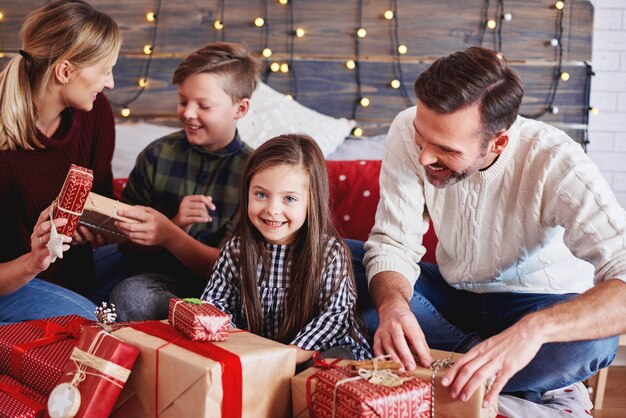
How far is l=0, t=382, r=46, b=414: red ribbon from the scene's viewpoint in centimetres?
141

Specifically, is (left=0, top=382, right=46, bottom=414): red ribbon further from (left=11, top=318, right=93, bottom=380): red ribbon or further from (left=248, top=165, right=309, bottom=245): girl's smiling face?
(left=248, top=165, right=309, bottom=245): girl's smiling face

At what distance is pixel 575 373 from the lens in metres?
1.68

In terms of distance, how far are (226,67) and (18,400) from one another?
1.16 metres

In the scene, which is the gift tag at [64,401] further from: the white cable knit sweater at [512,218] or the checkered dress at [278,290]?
the white cable knit sweater at [512,218]

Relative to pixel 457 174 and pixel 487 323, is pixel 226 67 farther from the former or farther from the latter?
pixel 487 323

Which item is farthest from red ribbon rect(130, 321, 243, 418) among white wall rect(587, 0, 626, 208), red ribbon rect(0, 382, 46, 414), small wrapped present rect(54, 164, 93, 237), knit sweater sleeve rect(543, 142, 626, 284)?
white wall rect(587, 0, 626, 208)

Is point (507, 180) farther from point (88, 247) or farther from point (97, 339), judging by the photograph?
point (88, 247)

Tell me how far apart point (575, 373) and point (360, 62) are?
1.68m

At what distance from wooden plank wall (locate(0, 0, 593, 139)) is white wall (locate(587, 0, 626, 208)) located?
0.28ft

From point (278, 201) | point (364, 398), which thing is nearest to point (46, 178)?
point (278, 201)

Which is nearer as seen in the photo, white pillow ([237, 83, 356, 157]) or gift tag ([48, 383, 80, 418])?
gift tag ([48, 383, 80, 418])

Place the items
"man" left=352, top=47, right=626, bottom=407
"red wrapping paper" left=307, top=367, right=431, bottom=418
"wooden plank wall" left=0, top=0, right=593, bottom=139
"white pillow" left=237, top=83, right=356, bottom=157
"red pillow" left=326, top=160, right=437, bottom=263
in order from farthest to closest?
"wooden plank wall" left=0, top=0, right=593, bottom=139 → "white pillow" left=237, top=83, right=356, bottom=157 → "red pillow" left=326, top=160, right=437, bottom=263 → "man" left=352, top=47, right=626, bottom=407 → "red wrapping paper" left=307, top=367, right=431, bottom=418

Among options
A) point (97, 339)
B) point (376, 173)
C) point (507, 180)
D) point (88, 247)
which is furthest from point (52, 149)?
point (507, 180)

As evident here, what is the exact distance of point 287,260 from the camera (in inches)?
70.4
